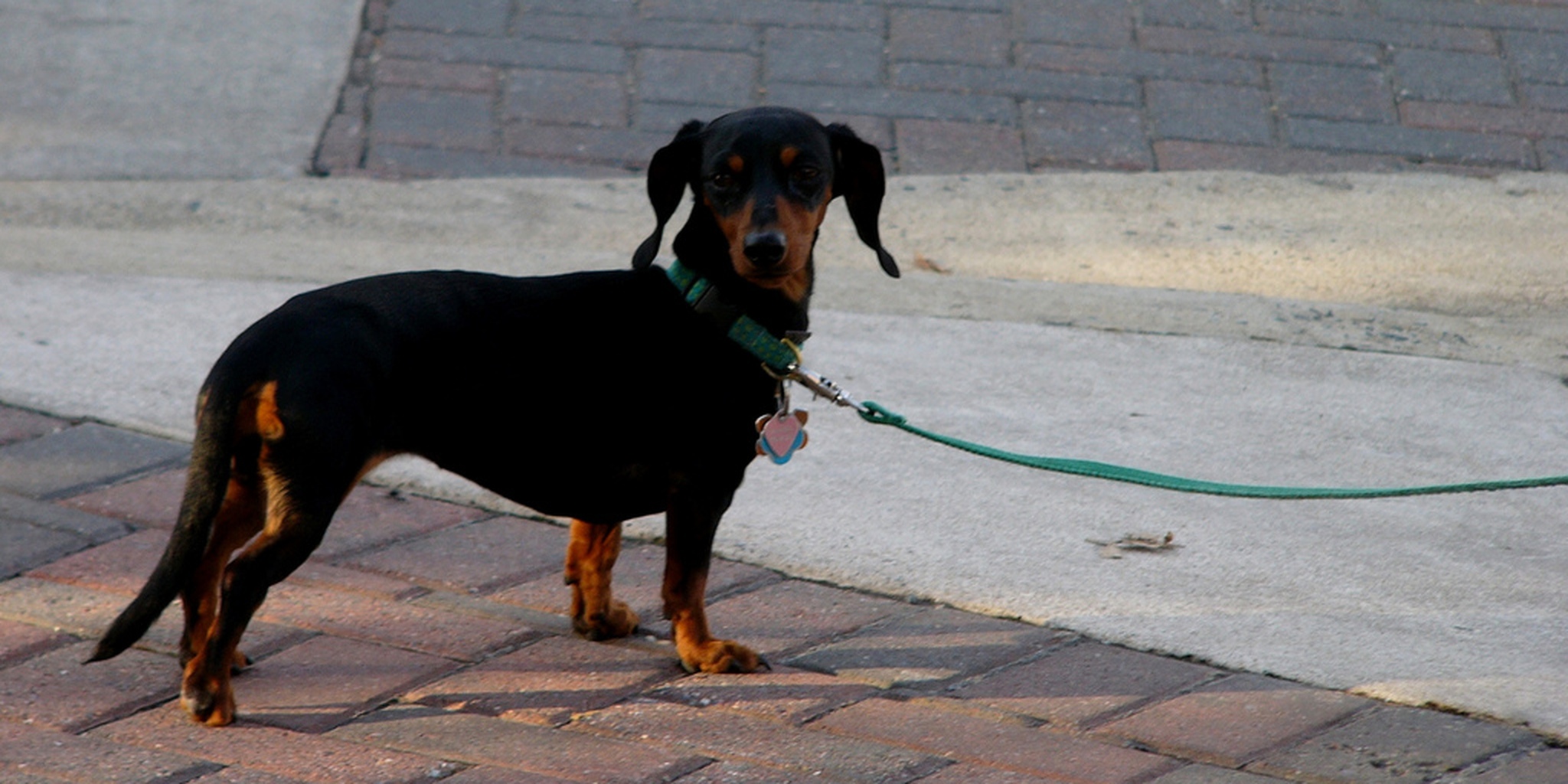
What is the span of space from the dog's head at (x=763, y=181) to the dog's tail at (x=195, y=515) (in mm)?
630

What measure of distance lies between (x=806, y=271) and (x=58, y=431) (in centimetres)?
158

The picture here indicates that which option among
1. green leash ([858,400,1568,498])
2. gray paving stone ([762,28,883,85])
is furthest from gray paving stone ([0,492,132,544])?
gray paving stone ([762,28,883,85])

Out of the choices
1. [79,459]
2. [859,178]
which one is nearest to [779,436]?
[859,178]

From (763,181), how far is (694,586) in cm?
60

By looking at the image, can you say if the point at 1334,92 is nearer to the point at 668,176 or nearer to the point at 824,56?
the point at 824,56

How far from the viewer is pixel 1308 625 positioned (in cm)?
256

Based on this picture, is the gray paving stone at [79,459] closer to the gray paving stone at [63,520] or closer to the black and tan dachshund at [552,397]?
the gray paving stone at [63,520]

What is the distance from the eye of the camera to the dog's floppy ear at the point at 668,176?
2441 mm

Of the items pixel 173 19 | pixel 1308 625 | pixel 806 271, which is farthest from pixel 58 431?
pixel 173 19

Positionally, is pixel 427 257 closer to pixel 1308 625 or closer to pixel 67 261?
pixel 67 261

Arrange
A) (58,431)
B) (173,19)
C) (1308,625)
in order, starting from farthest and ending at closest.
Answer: (173,19) < (58,431) < (1308,625)

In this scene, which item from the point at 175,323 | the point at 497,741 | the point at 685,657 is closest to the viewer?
the point at 497,741

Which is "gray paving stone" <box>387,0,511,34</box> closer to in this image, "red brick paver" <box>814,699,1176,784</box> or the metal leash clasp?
the metal leash clasp

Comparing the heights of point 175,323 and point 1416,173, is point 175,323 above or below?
below
